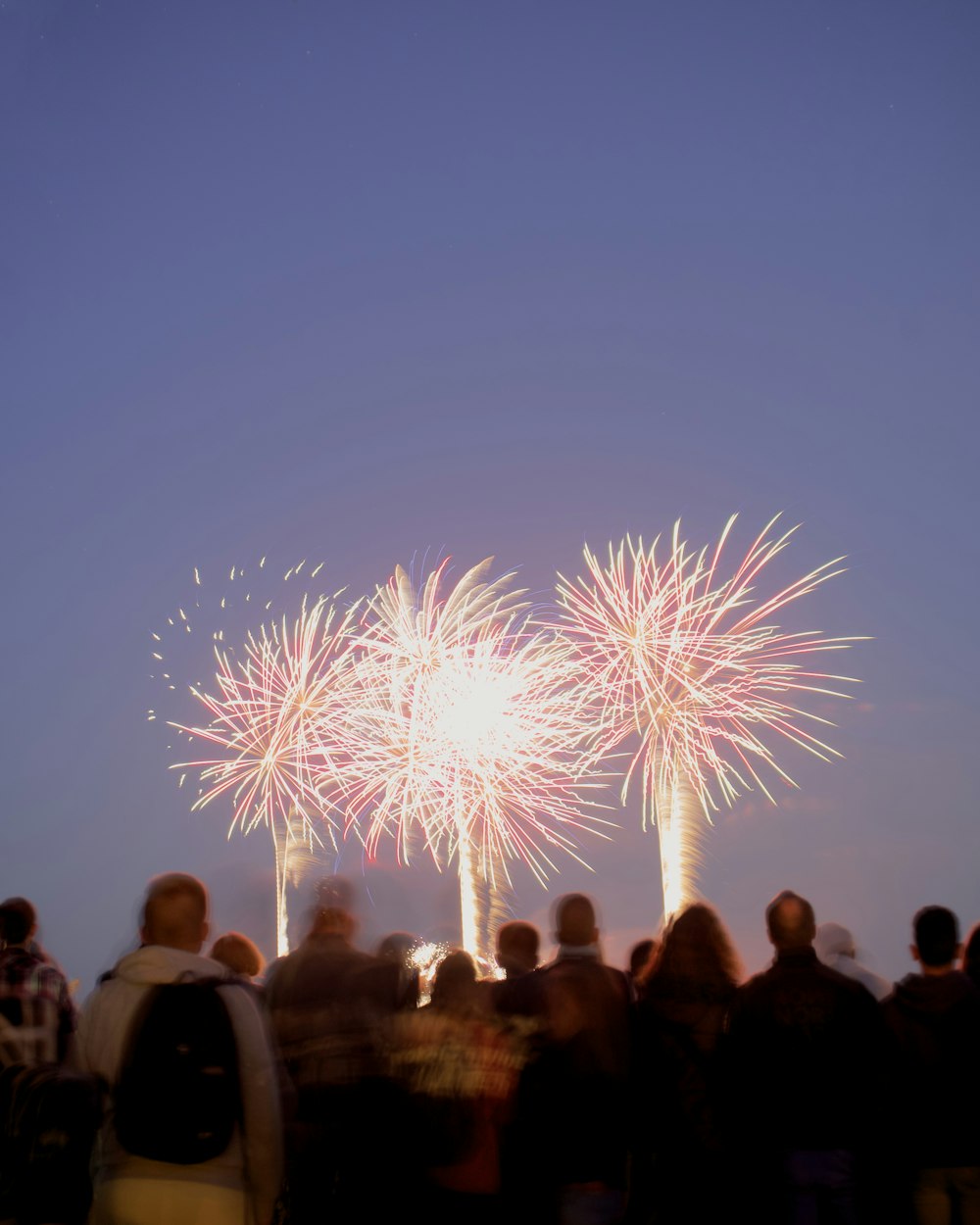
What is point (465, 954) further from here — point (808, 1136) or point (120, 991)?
point (120, 991)

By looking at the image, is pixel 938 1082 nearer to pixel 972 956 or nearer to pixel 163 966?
pixel 972 956

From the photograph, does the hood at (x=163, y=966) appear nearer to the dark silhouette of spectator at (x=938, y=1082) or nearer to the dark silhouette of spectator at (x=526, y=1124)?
the dark silhouette of spectator at (x=526, y=1124)

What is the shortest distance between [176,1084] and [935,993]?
13.4 feet

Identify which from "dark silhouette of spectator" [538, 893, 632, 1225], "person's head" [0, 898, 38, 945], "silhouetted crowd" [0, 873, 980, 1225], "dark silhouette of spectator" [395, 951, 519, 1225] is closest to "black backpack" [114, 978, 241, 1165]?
"silhouetted crowd" [0, 873, 980, 1225]

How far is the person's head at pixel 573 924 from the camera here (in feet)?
24.6

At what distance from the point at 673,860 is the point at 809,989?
17.2 metres

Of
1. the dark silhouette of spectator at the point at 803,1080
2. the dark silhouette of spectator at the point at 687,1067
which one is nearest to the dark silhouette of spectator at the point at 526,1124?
the dark silhouette of spectator at the point at 687,1067

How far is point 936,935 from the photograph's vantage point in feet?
24.4

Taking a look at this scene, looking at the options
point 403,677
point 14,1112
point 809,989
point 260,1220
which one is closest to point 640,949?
point 809,989

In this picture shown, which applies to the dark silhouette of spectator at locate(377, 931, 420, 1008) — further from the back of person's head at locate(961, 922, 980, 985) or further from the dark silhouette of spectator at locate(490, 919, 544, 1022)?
the back of person's head at locate(961, 922, 980, 985)

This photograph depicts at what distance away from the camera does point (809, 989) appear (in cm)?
700

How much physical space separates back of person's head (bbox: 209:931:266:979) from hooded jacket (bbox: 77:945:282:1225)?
3.44 m

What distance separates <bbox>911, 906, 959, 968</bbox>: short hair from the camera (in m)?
7.42

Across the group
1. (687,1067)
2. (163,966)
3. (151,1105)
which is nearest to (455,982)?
(687,1067)
